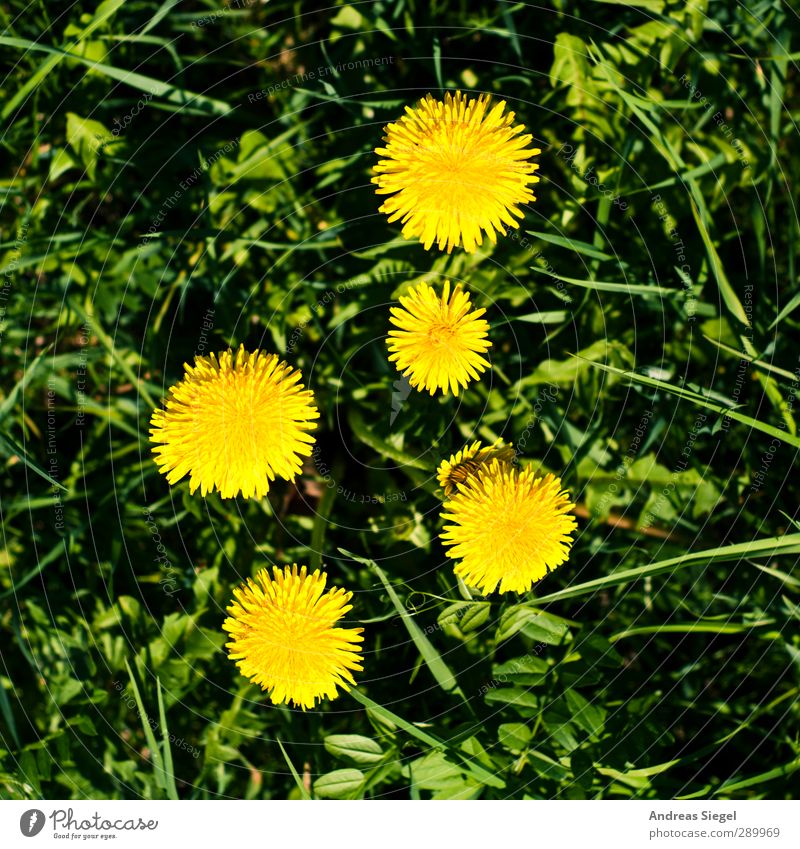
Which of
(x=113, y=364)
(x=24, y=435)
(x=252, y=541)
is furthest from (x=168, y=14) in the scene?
(x=252, y=541)

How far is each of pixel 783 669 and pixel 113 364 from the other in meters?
1.23

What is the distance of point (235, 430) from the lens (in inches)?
35.5

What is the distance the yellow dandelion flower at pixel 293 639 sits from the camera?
2.97ft

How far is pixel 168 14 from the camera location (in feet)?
3.76

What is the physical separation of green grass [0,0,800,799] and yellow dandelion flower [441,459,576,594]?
11 centimetres

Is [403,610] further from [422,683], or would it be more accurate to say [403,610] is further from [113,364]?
[113,364]

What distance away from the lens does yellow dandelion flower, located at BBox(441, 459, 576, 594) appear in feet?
2.93
